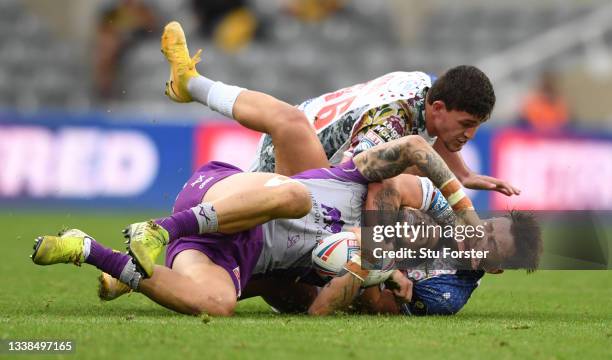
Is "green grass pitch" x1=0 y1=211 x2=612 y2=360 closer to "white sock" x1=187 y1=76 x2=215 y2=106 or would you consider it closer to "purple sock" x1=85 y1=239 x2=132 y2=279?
"purple sock" x1=85 y1=239 x2=132 y2=279

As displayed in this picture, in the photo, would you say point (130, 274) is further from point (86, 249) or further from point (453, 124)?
point (453, 124)

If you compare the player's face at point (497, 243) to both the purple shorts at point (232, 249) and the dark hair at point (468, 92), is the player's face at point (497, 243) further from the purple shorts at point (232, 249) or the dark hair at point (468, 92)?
the purple shorts at point (232, 249)

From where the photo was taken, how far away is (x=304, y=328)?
18.6 ft

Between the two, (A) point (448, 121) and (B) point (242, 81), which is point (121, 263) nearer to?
(A) point (448, 121)

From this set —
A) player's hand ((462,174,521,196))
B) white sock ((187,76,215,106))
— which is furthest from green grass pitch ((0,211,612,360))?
white sock ((187,76,215,106))

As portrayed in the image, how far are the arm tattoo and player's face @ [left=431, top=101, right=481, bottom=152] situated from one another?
72cm

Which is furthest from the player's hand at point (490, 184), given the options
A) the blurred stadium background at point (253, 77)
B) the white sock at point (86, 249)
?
the blurred stadium background at point (253, 77)

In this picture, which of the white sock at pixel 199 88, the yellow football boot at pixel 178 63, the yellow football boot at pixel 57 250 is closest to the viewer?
the yellow football boot at pixel 57 250

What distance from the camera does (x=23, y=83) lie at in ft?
56.7

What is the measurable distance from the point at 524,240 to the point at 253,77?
11.4 meters

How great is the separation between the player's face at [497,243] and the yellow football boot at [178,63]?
2.34m

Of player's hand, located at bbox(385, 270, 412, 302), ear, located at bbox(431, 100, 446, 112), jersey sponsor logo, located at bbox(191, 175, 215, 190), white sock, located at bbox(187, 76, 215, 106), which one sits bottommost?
player's hand, located at bbox(385, 270, 412, 302)

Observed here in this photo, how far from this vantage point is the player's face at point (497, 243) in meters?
6.40

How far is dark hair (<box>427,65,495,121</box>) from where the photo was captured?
6879 mm
